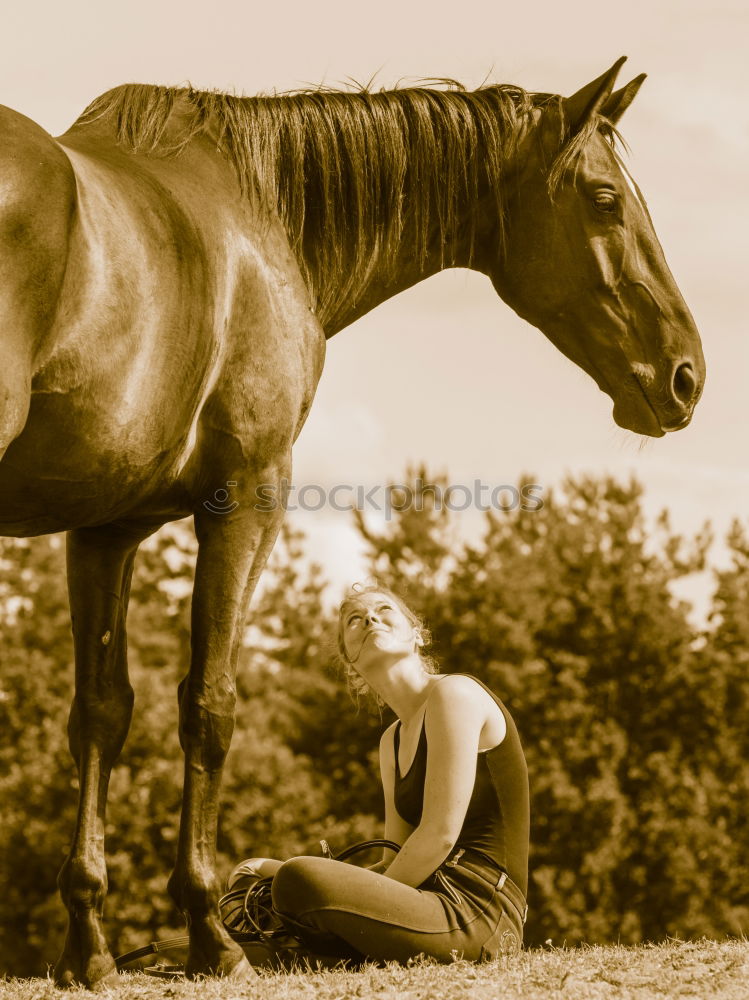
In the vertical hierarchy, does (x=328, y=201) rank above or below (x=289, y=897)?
above

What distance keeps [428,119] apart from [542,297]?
92 cm

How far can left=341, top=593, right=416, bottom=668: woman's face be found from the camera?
5.43 metres

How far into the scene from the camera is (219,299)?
471 centimetres

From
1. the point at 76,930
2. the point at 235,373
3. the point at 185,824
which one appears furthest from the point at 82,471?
the point at 76,930

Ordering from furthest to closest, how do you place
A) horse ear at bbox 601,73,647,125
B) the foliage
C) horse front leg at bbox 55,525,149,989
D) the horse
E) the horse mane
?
the foliage < horse ear at bbox 601,73,647,125 < the horse mane < horse front leg at bbox 55,525,149,989 < the horse

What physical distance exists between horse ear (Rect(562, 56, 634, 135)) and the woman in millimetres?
2256

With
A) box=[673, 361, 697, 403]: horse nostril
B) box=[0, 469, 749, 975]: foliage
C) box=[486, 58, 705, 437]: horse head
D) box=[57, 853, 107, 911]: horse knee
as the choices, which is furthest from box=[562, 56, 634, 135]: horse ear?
box=[0, 469, 749, 975]: foliage

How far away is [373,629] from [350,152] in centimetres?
200

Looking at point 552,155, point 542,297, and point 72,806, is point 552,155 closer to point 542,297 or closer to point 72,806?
point 542,297

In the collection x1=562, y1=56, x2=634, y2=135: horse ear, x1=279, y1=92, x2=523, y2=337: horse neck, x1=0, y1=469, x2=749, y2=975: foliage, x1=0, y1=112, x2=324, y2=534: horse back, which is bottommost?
x1=0, y1=469, x2=749, y2=975: foliage

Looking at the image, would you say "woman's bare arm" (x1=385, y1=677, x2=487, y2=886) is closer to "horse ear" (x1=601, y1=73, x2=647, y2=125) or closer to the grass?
the grass

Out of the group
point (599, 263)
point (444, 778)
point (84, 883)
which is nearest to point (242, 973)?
point (84, 883)

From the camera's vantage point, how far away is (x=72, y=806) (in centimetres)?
2552

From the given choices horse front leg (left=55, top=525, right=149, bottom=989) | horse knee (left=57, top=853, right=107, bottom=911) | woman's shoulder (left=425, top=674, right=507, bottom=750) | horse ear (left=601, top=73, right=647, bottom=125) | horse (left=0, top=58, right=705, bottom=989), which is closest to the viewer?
horse (left=0, top=58, right=705, bottom=989)
